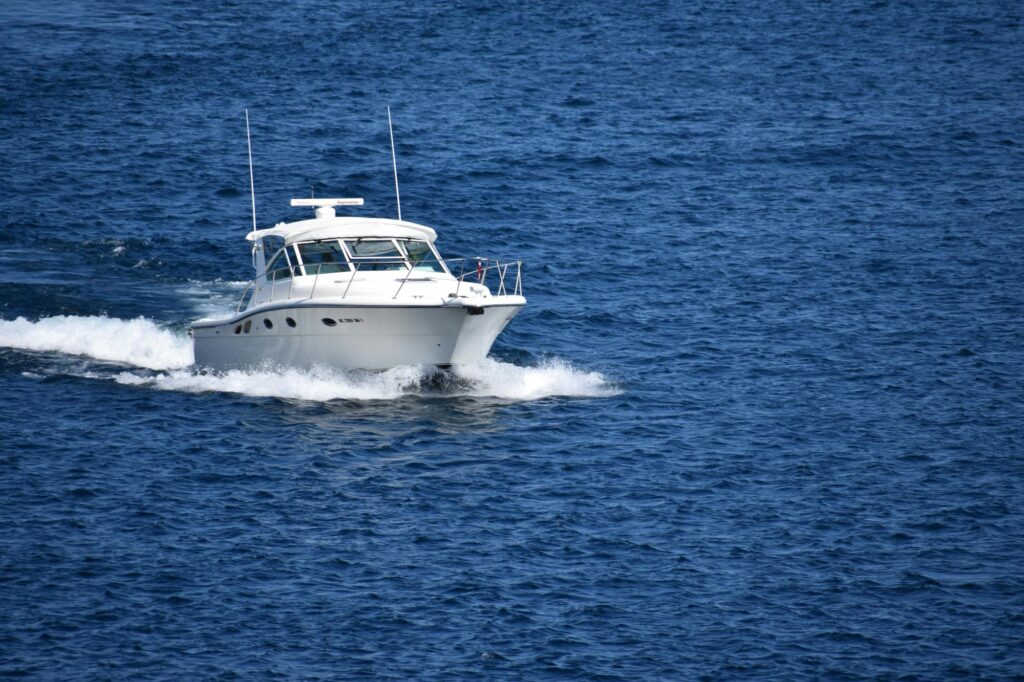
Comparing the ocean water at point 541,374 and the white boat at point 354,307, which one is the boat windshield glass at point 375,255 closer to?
the white boat at point 354,307

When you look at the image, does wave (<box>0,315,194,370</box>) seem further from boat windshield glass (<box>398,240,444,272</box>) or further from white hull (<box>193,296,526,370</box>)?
boat windshield glass (<box>398,240,444,272</box>)

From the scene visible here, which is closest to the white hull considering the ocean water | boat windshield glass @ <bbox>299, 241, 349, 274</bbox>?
the ocean water

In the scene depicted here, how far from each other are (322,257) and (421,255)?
2361 millimetres

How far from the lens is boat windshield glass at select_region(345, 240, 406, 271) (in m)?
34.4

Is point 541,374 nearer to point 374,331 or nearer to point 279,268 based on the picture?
point 374,331

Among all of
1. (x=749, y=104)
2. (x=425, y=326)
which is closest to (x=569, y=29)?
(x=749, y=104)

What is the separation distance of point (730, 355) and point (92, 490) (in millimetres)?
17164

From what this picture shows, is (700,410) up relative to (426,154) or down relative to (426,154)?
down

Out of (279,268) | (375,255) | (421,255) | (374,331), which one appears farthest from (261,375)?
(421,255)

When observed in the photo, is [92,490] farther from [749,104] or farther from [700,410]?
[749,104]

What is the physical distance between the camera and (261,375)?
114ft

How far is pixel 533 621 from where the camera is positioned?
78.1ft

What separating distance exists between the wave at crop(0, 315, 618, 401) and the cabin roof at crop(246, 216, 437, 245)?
3.30 metres

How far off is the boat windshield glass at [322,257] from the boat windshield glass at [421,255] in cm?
154
